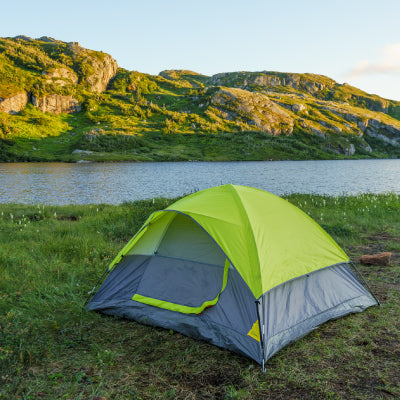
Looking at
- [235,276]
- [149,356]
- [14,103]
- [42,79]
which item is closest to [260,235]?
[235,276]

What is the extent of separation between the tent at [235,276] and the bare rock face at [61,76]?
7178 inches

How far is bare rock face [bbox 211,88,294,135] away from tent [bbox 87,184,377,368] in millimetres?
170635

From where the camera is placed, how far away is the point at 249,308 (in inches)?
193

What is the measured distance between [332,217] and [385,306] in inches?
335

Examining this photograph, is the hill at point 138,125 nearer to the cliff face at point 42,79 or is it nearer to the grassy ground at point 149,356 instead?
the cliff face at point 42,79

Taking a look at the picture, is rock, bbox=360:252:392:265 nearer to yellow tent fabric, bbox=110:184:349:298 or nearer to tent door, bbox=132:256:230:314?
yellow tent fabric, bbox=110:184:349:298

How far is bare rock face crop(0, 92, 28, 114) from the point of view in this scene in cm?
13700

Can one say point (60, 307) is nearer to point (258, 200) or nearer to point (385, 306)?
point (258, 200)

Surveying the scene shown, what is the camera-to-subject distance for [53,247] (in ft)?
29.6

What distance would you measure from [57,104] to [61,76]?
3005 centimetres

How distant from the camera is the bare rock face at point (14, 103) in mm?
137000

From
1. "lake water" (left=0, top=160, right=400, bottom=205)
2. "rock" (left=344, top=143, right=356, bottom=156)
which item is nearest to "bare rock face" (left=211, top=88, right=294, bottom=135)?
"rock" (left=344, top=143, right=356, bottom=156)

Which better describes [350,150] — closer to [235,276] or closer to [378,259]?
[378,259]

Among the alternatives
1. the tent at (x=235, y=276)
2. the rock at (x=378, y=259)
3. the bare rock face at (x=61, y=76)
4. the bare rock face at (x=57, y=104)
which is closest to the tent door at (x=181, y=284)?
the tent at (x=235, y=276)
